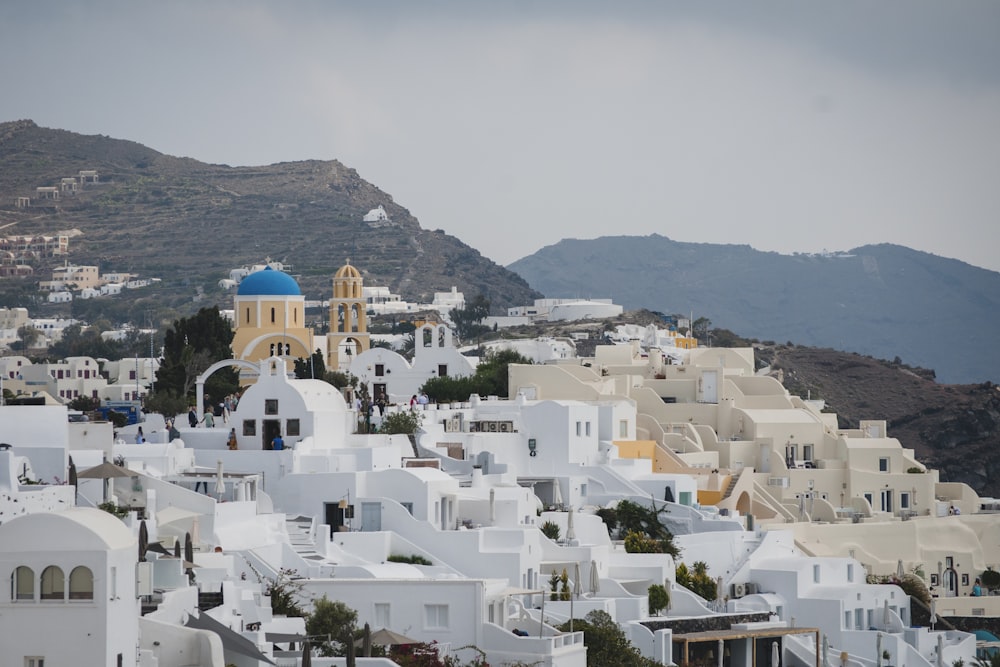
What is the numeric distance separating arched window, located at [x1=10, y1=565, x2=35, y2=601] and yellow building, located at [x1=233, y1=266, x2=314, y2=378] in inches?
1689

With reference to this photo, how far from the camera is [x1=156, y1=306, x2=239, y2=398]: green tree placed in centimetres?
5859

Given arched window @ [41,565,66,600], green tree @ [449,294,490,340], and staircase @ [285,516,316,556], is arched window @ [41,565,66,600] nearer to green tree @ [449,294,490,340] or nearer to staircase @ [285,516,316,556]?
staircase @ [285,516,316,556]

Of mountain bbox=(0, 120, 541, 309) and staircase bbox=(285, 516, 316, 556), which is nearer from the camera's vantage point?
staircase bbox=(285, 516, 316, 556)

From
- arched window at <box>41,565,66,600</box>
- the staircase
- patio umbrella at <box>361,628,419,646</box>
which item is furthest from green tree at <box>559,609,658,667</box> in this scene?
arched window at <box>41,565,66,600</box>

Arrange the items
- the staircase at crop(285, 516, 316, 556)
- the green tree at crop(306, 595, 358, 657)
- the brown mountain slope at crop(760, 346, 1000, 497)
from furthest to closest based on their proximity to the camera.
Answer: the brown mountain slope at crop(760, 346, 1000, 497)
the staircase at crop(285, 516, 316, 556)
the green tree at crop(306, 595, 358, 657)

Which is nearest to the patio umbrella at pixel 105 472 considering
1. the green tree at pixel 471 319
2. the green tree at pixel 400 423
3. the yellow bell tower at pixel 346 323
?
the green tree at pixel 400 423

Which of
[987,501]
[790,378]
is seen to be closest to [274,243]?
[790,378]

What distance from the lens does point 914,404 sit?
325 feet

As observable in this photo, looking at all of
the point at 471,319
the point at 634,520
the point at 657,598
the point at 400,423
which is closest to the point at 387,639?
the point at 657,598

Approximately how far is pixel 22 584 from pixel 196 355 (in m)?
38.3

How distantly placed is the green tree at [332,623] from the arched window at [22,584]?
8305mm

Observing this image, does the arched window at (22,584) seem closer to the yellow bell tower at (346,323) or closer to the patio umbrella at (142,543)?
the patio umbrella at (142,543)

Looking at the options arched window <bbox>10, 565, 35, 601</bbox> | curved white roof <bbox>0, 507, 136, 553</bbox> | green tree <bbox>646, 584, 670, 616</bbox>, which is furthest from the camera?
green tree <bbox>646, 584, 670, 616</bbox>

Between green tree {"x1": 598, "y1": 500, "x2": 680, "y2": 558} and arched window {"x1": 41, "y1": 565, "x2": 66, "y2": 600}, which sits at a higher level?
arched window {"x1": 41, "y1": 565, "x2": 66, "y2": 600}
